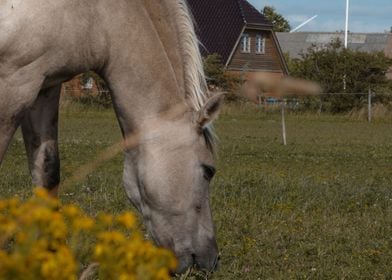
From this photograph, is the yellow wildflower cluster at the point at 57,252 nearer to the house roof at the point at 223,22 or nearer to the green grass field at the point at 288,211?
the green grass field at the point at 288,211

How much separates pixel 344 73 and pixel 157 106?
30.5m

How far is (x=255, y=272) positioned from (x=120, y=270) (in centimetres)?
403

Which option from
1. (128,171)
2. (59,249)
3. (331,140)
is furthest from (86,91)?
(59,249)

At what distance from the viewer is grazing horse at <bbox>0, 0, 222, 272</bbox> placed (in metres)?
4.45

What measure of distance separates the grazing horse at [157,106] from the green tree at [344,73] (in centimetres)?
2719

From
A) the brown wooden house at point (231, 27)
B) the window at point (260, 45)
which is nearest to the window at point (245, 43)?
the brown wooden house at point (231, 27)

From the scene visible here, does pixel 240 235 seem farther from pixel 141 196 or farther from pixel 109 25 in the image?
pixel 109 25

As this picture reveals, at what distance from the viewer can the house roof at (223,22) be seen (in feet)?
167

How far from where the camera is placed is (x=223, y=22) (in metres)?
51.5

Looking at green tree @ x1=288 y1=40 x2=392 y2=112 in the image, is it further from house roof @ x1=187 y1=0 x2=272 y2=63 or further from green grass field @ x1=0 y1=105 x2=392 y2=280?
green grass field @ x1=0 y1=105 x2=392 y2=280

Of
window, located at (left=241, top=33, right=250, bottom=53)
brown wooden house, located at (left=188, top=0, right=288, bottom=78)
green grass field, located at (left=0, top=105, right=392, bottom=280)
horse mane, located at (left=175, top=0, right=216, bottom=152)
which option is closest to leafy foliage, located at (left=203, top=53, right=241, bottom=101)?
green grass field, located at (left=0, top=105, right=392, bottom=280)

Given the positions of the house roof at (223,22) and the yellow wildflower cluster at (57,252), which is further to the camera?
the house roof at (223,22)

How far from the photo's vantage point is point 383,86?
35.0 metres

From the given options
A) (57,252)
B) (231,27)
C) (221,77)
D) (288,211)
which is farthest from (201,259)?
(231,27)
